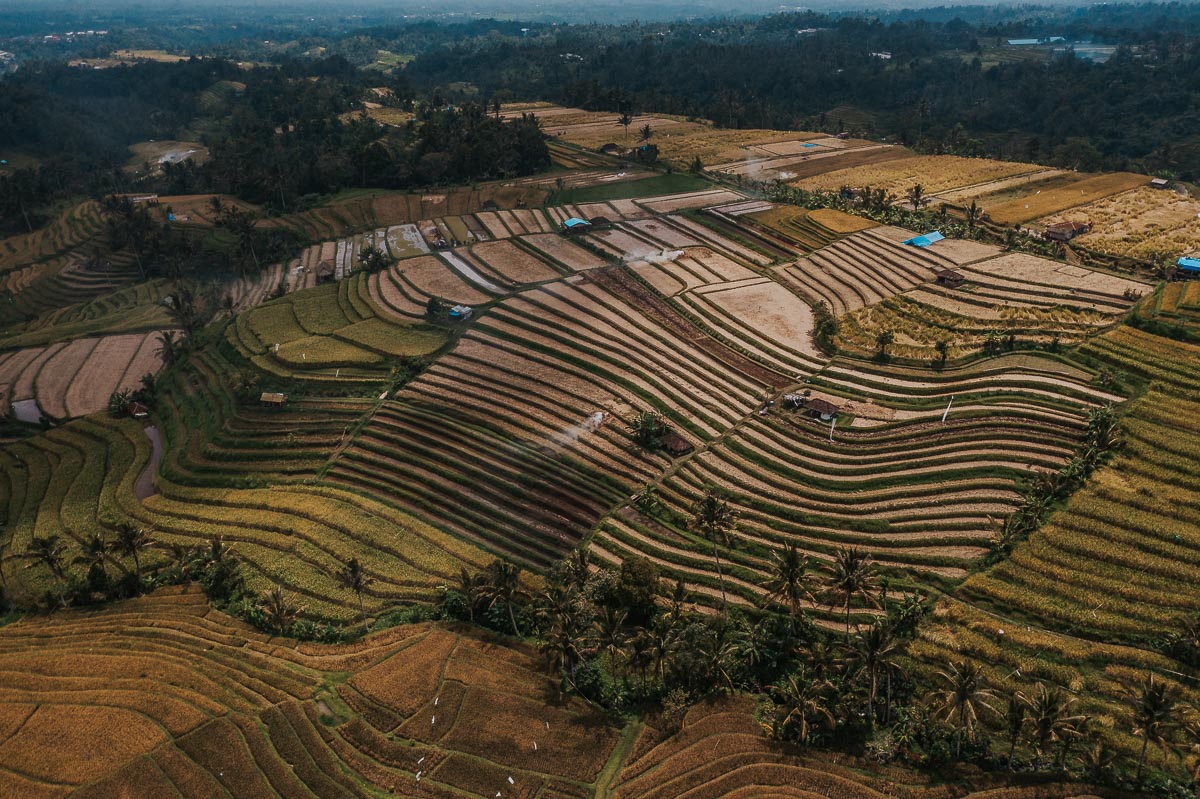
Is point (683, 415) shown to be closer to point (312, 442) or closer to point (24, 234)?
point (312, 442)

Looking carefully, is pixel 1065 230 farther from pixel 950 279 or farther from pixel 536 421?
pixel 536 421

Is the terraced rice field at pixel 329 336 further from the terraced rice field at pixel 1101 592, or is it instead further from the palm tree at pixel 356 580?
the terraced rice field at pixel 1101 592

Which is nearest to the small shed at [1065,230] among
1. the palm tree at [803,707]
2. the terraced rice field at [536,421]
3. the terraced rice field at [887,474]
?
the terraced rice field at [887,474]

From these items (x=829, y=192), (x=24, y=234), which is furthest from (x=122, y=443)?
(x=829, y=192)

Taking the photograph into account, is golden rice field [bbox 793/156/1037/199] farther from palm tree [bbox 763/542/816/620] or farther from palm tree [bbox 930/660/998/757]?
palm tree [bbox 930/660/998/757]

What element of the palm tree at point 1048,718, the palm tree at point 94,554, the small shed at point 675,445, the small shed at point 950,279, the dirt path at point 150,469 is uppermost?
the small shed at point 950,279

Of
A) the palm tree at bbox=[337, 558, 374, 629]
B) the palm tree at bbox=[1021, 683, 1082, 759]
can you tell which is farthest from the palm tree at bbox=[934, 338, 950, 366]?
the palm tree at bbox=[337, 558, 374, 629]
